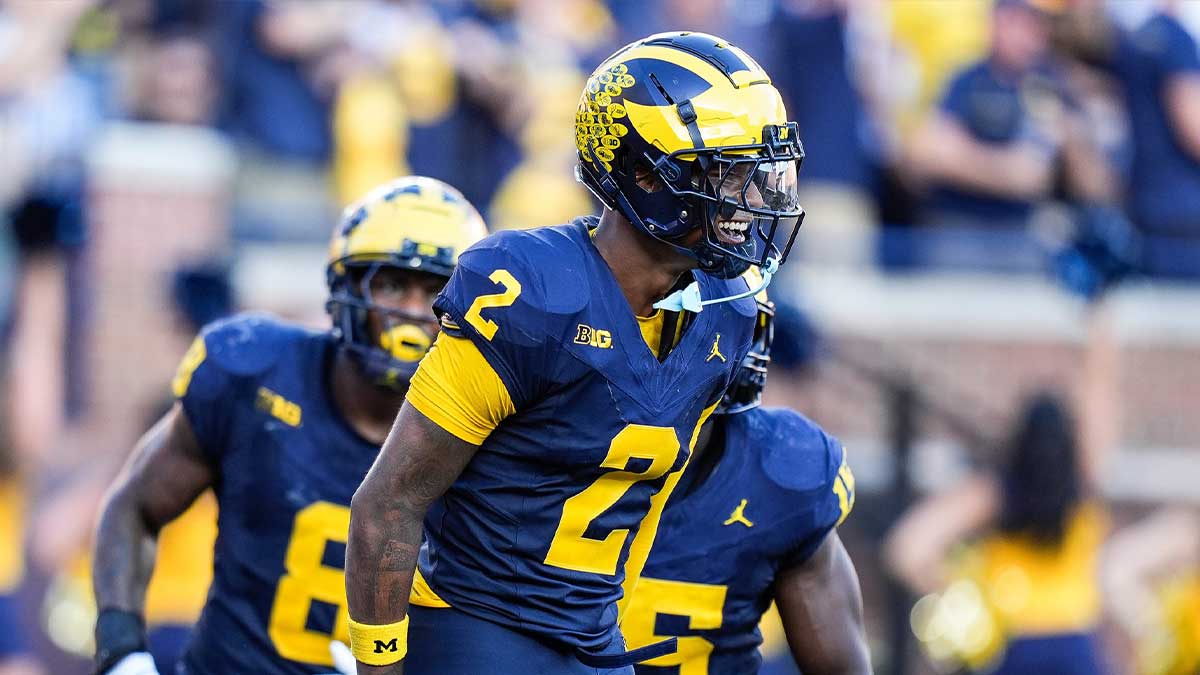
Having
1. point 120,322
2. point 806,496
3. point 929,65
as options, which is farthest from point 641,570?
point 929,65

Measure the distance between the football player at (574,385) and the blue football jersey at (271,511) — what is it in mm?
936

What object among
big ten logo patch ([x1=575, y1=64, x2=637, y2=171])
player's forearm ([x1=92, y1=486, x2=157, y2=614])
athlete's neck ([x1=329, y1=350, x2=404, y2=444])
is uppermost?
big ten logo patch ([x1=575, y1=64, x2=637, y2=171])

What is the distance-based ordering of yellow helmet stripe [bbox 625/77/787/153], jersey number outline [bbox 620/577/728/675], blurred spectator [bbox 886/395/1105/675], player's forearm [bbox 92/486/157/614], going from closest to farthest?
yellow helmet stripe [bbox 625/77/787/153] < jersey number outline [bbox 620/577/728/675] < player's forearm [bbox 92/486/157/614] < blurred spectator [bbox 886/395/1105/675]

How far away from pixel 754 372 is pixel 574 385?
766 mm

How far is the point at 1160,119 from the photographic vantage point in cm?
923

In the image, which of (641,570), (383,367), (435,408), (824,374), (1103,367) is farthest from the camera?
(824,374)

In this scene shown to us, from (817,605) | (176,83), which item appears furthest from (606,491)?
A: (176,83)

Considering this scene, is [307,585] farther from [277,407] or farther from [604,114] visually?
[604,114]

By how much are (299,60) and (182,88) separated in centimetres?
56

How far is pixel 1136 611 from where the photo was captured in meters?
8.45

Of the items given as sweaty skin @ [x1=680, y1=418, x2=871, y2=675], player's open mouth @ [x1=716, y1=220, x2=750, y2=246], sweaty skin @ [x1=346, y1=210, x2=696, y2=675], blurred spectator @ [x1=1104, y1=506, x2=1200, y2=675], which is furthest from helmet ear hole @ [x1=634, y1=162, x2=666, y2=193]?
blurred spectator @ [x1=1104, y1=506, x2=1200, y2=675]

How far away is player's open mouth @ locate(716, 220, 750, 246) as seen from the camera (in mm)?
3242

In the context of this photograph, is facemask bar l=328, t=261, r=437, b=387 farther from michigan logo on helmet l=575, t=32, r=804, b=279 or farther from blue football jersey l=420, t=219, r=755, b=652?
michigan logo on helmet l=575, t=32, r=804, b=279

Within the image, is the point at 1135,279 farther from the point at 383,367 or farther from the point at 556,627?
the point at 556,627
